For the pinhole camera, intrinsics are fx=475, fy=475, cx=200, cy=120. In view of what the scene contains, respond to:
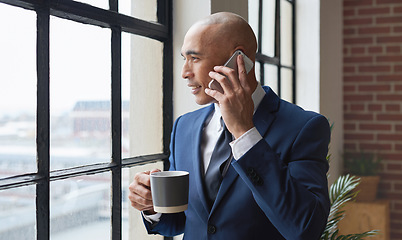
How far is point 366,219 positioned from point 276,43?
1417 mm

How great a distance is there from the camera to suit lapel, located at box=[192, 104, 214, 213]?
1.09 meters

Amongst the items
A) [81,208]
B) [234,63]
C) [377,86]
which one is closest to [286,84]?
[377,86]

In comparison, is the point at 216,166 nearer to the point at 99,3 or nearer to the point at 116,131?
the point at 116,131

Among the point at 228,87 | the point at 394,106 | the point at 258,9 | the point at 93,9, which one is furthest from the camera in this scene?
the point at 394,106

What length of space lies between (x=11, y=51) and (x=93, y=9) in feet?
0.98

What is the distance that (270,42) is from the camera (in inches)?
110

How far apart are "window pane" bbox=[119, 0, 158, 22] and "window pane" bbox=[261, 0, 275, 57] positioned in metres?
1.10

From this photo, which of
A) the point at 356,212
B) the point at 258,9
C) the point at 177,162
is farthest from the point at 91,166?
the point at 356,212

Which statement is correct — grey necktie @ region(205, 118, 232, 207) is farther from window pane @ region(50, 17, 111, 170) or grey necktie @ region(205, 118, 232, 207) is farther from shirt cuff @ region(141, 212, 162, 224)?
window pane @ region(50, 17, 111, 170)

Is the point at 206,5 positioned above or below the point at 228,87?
above

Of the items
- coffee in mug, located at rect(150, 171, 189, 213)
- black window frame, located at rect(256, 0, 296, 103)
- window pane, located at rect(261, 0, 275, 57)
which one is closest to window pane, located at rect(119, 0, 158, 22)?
coffee in mug, located at rect(150, 171, 189, 213)

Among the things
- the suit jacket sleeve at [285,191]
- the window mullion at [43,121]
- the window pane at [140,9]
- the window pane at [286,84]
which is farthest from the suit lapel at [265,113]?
the window pane at [286,84]

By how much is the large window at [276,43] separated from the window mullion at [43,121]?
1.44m

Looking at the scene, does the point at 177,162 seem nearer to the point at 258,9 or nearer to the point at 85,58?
the point at 85,58
